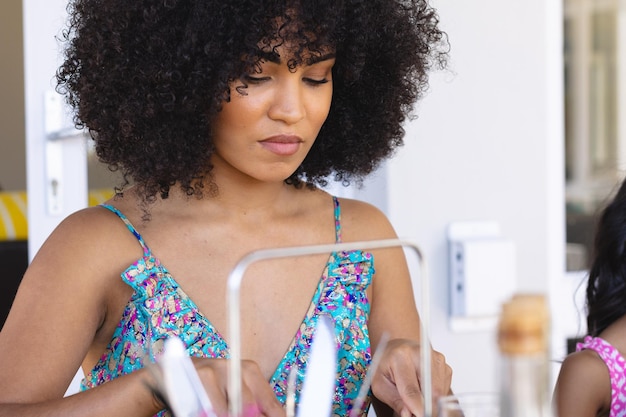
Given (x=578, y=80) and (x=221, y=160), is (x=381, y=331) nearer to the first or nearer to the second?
(x=221, y=160)

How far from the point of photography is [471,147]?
6.66 feet

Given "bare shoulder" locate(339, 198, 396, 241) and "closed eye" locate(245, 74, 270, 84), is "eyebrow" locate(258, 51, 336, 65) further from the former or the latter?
"bare shoulder" locate(339, 198, 396, 241)

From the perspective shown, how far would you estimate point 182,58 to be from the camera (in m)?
1.16

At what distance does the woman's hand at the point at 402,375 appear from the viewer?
1.01 meters

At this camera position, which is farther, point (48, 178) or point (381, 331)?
point (48, 178)

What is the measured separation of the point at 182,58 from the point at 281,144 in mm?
167

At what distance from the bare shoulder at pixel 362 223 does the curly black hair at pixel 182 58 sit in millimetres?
204

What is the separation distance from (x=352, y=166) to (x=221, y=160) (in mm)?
271

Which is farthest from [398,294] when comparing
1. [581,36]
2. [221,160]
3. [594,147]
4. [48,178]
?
[594,147]

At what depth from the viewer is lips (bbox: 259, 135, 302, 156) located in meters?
1.14

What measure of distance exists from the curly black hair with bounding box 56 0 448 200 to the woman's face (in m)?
0.02

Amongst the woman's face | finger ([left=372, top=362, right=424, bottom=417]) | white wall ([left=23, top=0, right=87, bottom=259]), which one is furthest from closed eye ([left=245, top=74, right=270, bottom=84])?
white wall ([left=23, top=0, right=87, bottom=259])

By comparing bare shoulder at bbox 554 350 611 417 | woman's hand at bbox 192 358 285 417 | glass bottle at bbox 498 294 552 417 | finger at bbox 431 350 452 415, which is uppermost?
glass bottle at bbox 498 294 552 417

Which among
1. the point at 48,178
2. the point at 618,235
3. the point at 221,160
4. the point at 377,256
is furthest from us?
the point at 48,178
